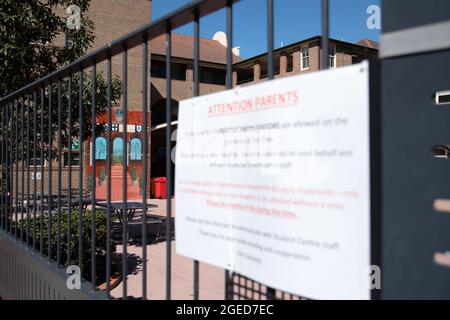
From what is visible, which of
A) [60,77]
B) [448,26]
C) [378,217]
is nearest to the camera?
[448,26]

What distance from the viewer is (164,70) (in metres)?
26.5

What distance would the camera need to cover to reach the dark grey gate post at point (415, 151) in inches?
44.1

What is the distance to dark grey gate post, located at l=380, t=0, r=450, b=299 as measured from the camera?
1.12 m

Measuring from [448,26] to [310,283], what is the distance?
29.9 inches

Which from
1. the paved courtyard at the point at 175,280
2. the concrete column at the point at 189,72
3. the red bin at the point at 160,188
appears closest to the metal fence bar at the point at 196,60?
the paved courtyard at the point at 175,280

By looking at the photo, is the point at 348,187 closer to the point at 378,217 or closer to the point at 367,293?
the point at 378,217

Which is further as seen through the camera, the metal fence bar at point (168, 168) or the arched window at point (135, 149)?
the arched window at point (135, 149)

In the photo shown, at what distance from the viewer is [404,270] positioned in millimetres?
1169

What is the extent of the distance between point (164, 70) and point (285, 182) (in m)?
25.9

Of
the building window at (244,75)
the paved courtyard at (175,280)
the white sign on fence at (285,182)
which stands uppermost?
the building window at (244,75)

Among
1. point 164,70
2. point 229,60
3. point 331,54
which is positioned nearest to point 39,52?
point 331,54

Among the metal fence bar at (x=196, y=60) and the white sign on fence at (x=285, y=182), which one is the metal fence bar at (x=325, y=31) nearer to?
the white sign on fence at (x=285, y=182)

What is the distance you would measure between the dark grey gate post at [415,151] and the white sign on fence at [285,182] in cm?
8
